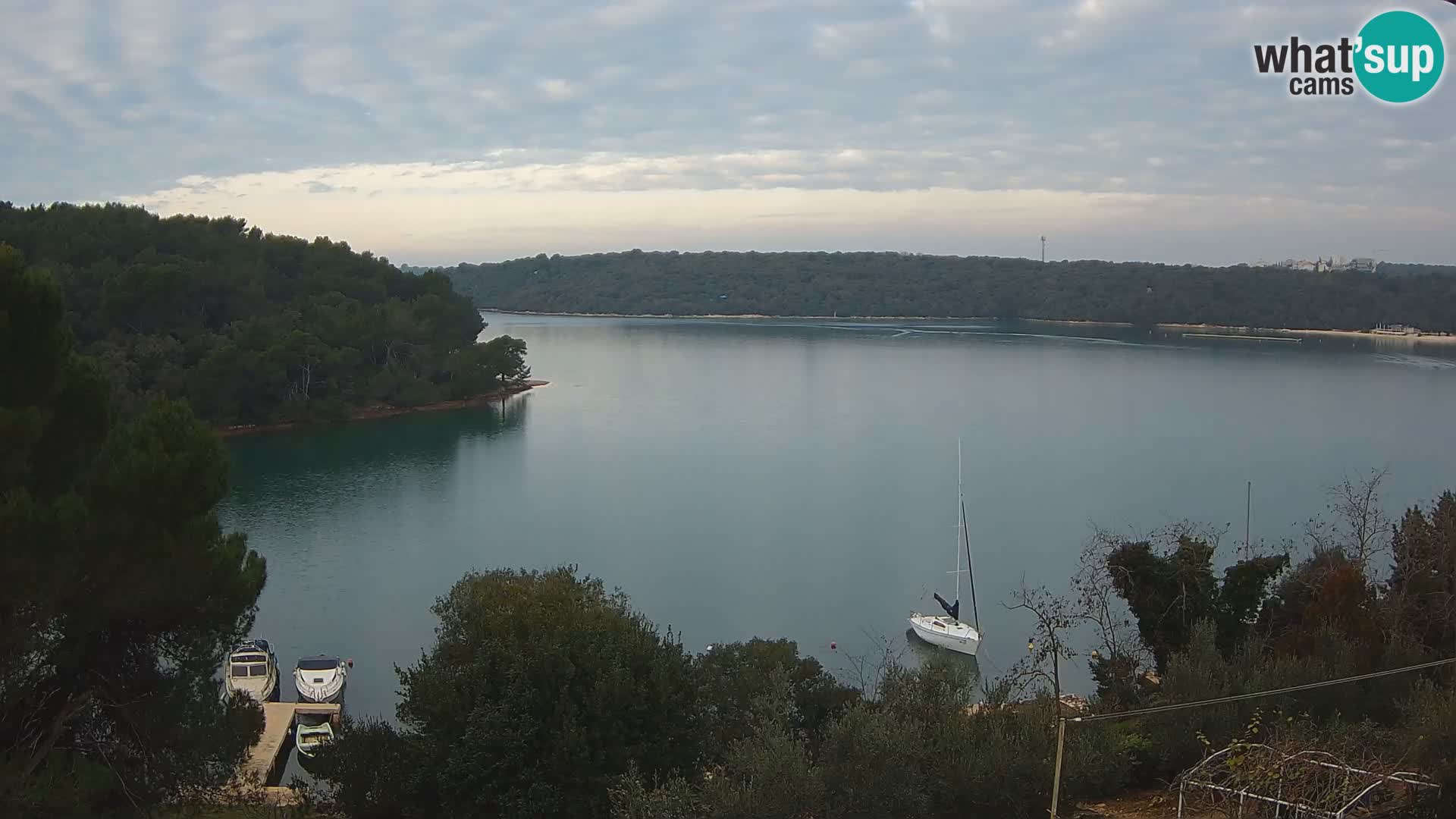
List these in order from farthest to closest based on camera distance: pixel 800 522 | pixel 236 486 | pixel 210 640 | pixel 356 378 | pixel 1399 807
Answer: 1. pixel 356 378
2. pixel 236 486
3. pixel 800 522
4. pixel 210 640
5. pixel 1399 807

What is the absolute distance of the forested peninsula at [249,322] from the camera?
94.7ft

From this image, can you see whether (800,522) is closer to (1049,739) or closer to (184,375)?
(1049,739)

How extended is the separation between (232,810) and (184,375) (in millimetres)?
24249

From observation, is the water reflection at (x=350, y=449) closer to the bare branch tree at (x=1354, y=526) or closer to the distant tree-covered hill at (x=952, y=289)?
the bare branch tree at (x=1354, y=526)

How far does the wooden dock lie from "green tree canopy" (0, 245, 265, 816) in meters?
3.78

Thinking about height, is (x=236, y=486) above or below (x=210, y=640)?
below

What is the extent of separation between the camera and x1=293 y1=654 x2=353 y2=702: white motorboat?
10.9 metres

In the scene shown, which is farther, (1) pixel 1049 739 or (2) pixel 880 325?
(2) pixel 880 325

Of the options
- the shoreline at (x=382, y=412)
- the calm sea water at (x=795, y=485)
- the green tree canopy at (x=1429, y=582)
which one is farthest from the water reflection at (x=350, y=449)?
the green tree canopy at (x=1429, y=582)

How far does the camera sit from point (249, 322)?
3144 centimetres

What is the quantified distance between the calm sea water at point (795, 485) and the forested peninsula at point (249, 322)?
5.56ft

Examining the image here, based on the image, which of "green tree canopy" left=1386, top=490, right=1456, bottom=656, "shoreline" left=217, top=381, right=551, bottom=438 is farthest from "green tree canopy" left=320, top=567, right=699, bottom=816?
"shoreline" left=217, top=381, right=551, bottom=438

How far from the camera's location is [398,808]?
6.48 m

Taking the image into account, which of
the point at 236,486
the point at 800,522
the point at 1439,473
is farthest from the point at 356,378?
the point at 1439,473
